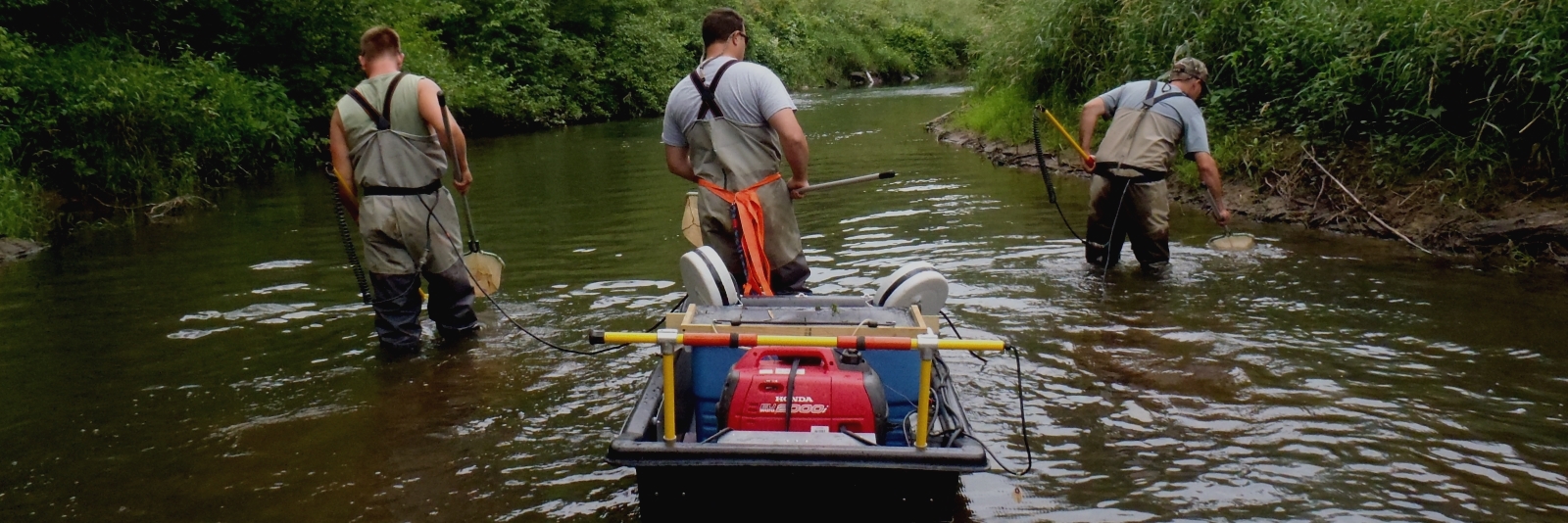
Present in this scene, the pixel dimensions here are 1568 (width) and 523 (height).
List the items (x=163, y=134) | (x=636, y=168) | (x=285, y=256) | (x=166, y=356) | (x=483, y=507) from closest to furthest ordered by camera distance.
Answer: (x=483, y=507), (x=166, y=356), (x=285, y=256), (x=163, y=134), (x=636, y=168)

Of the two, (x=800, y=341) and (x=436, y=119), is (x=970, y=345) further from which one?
(x=436, y=119)

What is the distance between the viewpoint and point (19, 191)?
11305 millimetres

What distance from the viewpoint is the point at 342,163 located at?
233 inches

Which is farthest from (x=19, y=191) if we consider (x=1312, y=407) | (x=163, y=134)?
(x=1312, y=407)

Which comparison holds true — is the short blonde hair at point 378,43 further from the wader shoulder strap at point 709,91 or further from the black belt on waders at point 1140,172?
the black belt on waders at point 1140,172

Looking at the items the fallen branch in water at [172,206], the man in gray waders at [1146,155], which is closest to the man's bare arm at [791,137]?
the man in gray waders at [1146,155]

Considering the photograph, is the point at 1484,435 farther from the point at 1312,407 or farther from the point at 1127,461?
the point at 1127,461

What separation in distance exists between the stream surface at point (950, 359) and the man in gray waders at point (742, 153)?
0.90m

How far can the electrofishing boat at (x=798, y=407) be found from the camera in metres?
3.45

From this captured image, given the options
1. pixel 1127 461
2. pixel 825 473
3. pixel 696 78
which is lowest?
pixel 1127 461

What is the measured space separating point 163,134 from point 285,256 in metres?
5.41

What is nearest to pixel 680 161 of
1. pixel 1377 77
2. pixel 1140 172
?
pixel 1140 172

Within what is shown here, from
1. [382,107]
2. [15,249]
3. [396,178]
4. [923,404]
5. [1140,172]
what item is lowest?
[15,249]

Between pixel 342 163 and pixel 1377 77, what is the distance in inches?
309
